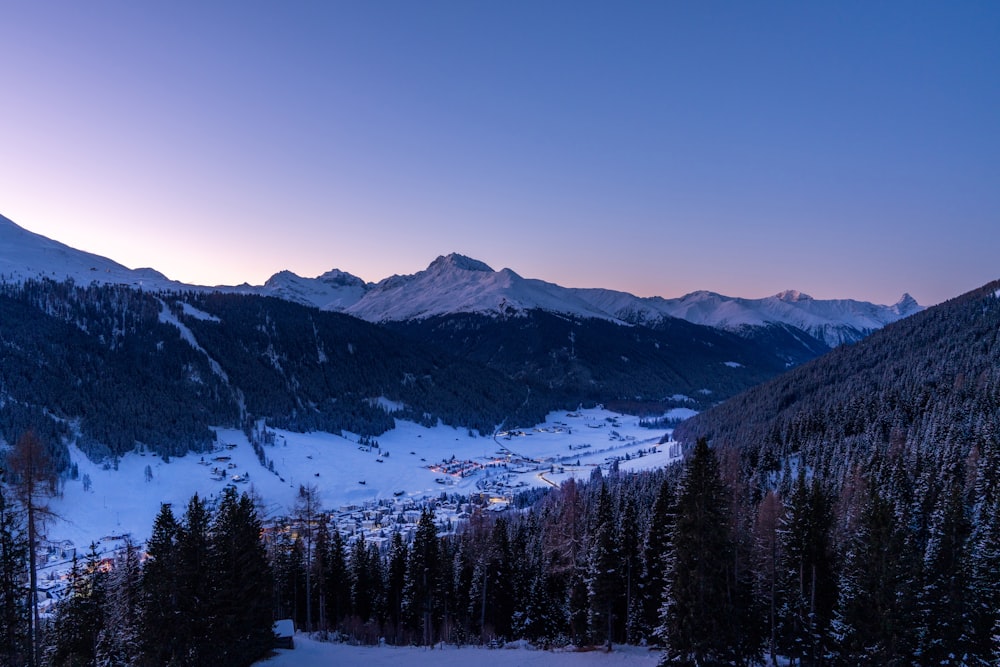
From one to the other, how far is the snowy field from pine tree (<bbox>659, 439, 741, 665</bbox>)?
103801 millimetres

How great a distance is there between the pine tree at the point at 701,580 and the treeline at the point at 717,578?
2.5 inches

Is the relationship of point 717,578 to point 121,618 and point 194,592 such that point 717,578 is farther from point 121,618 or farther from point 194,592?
point 121,618

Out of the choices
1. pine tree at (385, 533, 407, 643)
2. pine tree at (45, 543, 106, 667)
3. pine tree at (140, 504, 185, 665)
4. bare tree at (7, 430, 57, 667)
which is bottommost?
pine tree at (385, 533, 407, 643)

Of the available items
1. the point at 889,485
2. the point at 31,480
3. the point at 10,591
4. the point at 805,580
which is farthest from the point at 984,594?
the point at 31,480

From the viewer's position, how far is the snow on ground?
32.4 m

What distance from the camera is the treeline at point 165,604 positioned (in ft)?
75.7

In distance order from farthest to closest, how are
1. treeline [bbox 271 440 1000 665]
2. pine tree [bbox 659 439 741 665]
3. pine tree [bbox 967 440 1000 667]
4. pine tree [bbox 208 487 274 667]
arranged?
pine tree [bbox 208 487 274 667]
pine tree [bbox 967 440 1000 667]
treeline [bbox 271 440 1000 665]
pine tree [bbox 659 439 741 665]

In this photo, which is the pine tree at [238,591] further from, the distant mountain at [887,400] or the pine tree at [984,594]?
the distant mountain at [887,400]

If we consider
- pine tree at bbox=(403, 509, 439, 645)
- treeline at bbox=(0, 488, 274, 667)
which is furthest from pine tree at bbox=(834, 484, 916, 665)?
treeline at bbox=(0, 488, 274, 667)

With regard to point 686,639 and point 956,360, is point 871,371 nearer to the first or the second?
point 956,360

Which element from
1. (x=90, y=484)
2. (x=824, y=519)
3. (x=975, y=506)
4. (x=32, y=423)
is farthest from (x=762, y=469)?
(x=32, y=423)

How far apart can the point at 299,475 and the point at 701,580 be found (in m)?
139

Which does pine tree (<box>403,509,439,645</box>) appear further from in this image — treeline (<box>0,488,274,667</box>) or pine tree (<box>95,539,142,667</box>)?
pine tree (<box>95,539,142,667</box>)

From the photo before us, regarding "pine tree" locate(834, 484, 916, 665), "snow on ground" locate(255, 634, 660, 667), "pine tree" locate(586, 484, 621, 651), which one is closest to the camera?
"pine tree" locate(834, 484, 916, 665)
